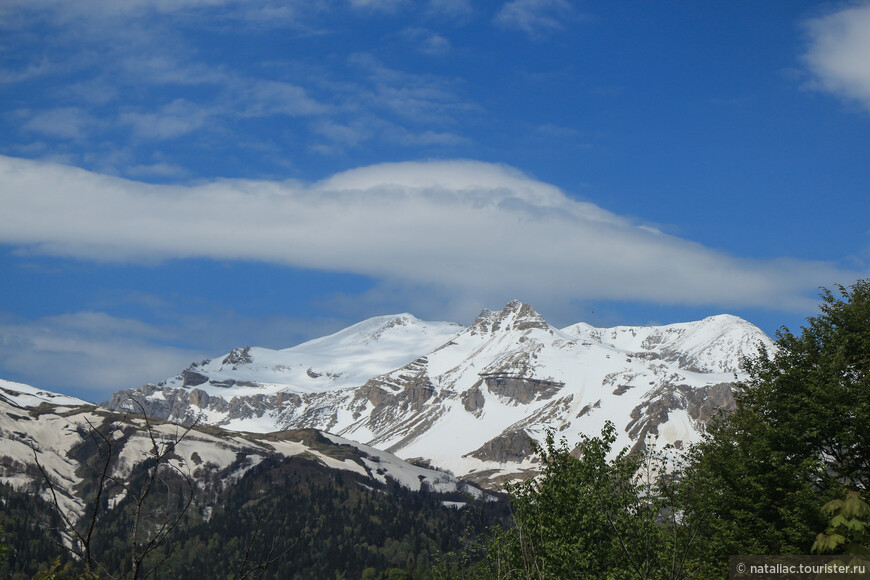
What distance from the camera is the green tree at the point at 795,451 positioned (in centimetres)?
4162

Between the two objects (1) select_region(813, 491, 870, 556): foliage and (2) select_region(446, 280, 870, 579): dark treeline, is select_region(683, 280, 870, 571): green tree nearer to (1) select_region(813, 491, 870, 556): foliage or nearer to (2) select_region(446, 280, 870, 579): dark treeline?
(2) select_region(446, 280, 870, 579): dark treeline

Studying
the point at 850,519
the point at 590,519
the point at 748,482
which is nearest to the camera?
the point at 850,519

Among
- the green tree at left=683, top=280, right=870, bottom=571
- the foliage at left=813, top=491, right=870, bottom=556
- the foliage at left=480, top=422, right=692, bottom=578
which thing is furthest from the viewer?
the green tree at left=683, top=280, right=870, bottom=571

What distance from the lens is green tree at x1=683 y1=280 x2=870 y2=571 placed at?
41625 mm

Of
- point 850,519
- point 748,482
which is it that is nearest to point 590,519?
point 748,482

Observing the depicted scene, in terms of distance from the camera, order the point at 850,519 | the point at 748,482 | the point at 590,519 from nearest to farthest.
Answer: the point at 850,519, the point at 590,519, the point at 748,482

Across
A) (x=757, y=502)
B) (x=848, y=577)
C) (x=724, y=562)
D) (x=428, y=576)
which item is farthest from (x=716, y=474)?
(x=428, y=576)

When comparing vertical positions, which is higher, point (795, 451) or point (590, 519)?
point (795, 451)

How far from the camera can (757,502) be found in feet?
145

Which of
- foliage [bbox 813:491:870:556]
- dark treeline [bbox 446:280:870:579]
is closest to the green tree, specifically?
dark treeline [bbox 446:280:870:579]

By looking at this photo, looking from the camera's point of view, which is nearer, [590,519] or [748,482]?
[590,519]

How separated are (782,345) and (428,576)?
157 meters

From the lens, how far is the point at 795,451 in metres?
45.1

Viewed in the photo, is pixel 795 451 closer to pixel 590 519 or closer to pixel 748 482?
pixel 748 482
